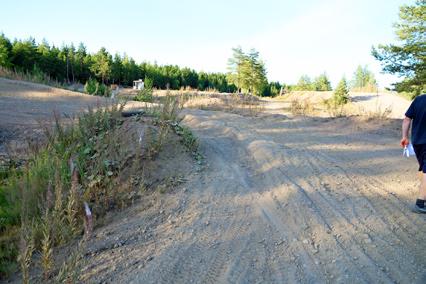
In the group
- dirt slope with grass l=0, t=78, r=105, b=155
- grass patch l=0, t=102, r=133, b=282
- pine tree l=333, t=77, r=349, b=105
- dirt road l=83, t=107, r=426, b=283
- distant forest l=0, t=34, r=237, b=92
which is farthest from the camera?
distant forest l=0, t=34, r=237, b=92

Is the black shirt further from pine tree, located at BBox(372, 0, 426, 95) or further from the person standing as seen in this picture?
pine tree, located at BBox(372, 0, 426, 95)

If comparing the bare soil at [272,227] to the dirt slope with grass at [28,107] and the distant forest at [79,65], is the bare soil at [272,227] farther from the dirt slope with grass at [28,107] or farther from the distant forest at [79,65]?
the distant forest at [79,65]

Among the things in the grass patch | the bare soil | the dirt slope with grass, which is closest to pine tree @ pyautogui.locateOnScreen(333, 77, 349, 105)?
the dirt slope with grass

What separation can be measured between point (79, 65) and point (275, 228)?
35191mm

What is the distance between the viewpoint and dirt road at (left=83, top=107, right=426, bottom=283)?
2.53 m

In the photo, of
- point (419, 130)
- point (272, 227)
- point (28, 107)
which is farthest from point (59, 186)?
point (28, 107)

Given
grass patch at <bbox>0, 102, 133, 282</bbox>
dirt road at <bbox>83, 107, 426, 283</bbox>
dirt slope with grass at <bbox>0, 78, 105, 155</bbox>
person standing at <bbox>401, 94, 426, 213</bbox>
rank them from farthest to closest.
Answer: dirt slope with grass at <bbox>0, 78, 105, 155</bbox>, person standing at <bbox>401, 94, 426, 213</bbox>, grass patch at <bbox>0, 102, 133, 282</bbox>, dirt road at <bbox>83, 107, 426, 283</bbox>

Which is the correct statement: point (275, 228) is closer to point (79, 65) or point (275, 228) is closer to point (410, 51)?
point (410, 51)

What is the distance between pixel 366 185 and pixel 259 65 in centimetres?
3198

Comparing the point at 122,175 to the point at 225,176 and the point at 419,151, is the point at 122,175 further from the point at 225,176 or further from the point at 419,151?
the point at 419,151

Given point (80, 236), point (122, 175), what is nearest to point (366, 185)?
point (122, 175)

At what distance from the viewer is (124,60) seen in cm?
3791

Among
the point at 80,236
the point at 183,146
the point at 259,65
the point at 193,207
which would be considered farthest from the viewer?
the point at 259,65

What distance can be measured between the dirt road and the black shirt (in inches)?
27.5
